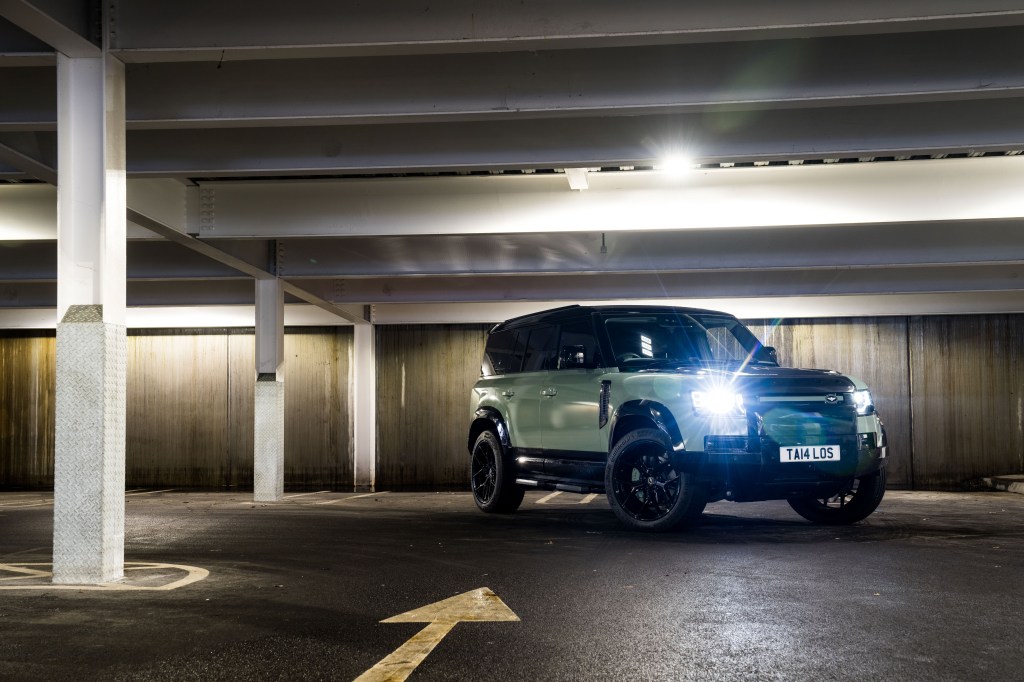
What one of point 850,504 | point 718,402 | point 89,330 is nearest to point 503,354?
point 718,402

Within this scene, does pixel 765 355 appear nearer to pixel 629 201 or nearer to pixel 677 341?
pixel 677 341

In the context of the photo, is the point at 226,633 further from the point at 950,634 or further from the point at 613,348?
the point at 613,348

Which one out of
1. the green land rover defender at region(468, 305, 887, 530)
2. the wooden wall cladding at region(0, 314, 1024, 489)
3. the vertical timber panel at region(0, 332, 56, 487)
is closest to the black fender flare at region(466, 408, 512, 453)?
the green land rover defender at region(468, 305, 887, 530)

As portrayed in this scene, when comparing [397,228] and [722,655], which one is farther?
[397,228]

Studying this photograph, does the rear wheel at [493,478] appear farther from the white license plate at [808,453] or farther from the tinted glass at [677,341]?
the white license plate at [808,453]

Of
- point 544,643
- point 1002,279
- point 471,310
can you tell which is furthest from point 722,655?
point 471,310

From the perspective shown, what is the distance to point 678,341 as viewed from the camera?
10.3 meters

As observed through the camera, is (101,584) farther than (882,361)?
No

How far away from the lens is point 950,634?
491cm

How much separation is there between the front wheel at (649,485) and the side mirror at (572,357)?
1.00 metres

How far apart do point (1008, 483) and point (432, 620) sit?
1803 cm

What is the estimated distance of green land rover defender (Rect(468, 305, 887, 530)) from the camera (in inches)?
340

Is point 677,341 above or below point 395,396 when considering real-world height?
above

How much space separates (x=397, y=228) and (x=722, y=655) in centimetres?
1048
